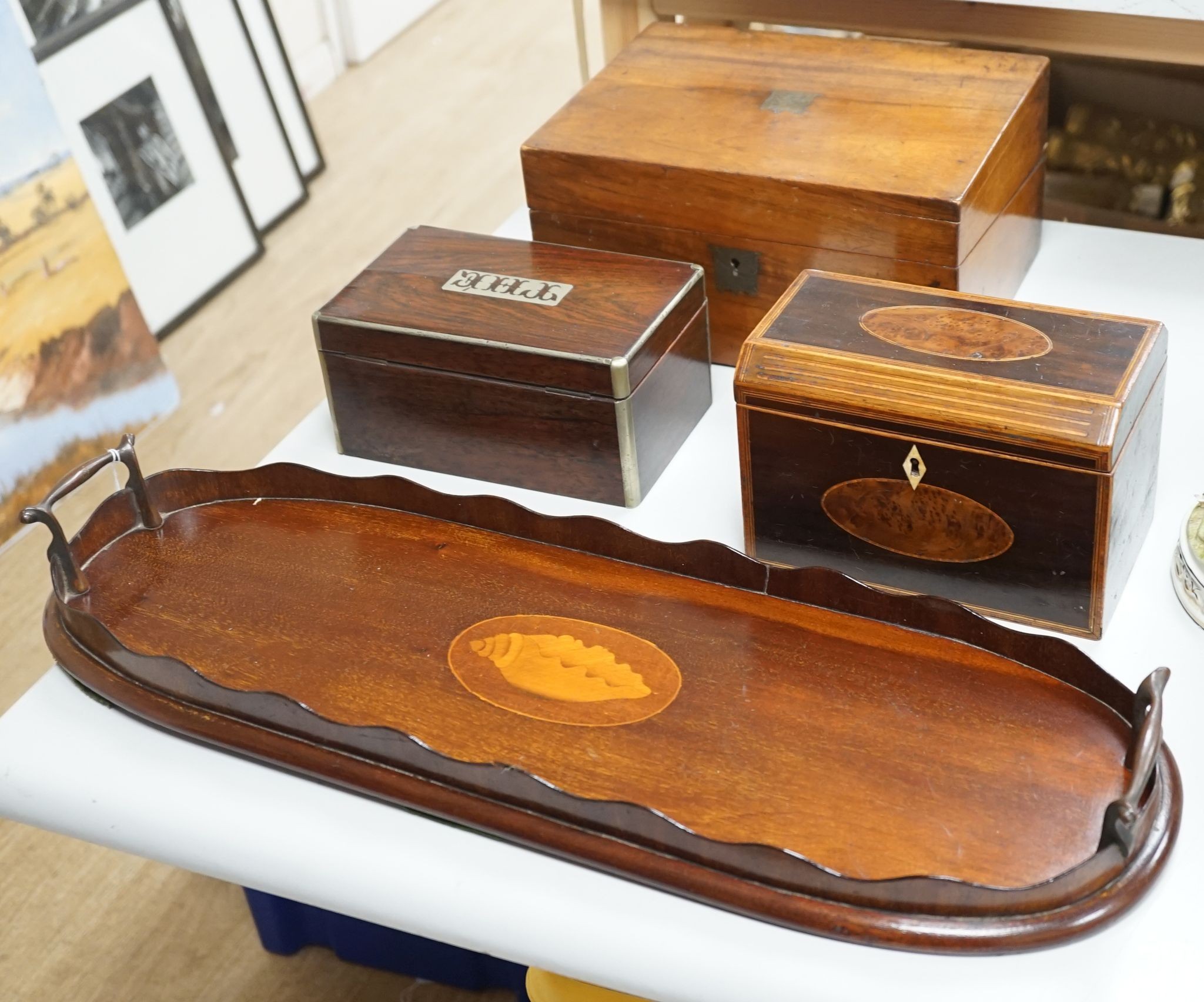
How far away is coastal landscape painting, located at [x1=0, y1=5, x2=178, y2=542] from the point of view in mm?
1854

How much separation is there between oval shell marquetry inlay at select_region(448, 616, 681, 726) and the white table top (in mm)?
103

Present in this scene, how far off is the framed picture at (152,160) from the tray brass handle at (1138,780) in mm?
1762

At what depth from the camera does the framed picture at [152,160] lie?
214 centimetres

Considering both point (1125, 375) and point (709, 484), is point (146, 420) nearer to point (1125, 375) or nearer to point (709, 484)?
point (709, 484)

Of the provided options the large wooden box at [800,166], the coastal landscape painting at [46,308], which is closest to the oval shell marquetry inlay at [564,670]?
the large wooden box at [800,166]

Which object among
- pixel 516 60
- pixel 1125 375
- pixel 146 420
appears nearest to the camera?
pixel 1125 375

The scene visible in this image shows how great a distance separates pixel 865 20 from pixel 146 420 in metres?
1.23

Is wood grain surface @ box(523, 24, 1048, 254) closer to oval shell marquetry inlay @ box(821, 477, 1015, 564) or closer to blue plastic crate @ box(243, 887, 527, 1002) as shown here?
oval shell marquetry inlay @ box(821, 477, 1015, 564)

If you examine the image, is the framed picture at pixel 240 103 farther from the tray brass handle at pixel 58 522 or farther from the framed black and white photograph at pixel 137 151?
the tray brass handle at pixel 58 522

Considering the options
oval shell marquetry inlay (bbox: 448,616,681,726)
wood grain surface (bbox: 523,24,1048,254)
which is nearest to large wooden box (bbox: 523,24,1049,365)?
wood grain surface (bbox: 523,24,1048,254)

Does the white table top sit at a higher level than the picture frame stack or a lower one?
higher

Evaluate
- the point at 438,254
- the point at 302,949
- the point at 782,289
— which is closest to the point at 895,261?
the point at 782,289

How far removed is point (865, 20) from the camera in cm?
136

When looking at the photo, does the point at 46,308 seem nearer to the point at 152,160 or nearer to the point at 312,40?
the point at 152,160
